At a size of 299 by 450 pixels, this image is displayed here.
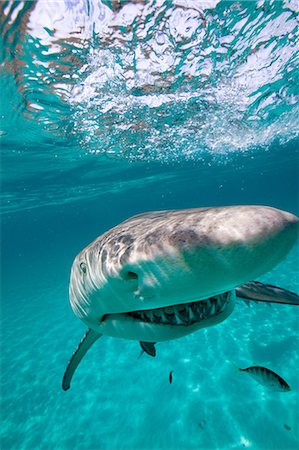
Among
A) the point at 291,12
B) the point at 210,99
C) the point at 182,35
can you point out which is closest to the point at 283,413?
the point at 182,35

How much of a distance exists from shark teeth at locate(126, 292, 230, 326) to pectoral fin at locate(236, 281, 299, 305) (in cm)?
96

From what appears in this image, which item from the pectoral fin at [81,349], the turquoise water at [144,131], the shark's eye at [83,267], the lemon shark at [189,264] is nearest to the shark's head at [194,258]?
the lemon shark at [189,264]

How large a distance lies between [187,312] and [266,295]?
1.32 meters

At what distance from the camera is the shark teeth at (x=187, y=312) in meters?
1.90

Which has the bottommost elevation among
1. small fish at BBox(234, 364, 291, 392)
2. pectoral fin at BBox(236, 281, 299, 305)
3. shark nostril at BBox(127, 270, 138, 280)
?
small fish at BBox(234, 364, 291, 392)

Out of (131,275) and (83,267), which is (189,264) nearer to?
(131,275)

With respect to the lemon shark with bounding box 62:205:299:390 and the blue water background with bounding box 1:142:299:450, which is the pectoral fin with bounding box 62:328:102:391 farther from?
the blue water background with bounding box 1:142:299:450

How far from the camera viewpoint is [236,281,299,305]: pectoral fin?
8.80 ft

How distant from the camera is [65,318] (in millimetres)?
16188

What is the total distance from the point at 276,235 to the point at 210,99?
480 inches

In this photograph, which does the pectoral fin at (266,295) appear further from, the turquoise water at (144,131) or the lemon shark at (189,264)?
the turquoise water at (144,131)

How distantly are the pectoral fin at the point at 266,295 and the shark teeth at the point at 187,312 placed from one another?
3.14 feet

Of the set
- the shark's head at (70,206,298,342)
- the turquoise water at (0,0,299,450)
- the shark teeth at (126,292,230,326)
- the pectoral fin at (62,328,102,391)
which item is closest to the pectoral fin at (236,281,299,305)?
the shark teeth at (126,292,230,326)

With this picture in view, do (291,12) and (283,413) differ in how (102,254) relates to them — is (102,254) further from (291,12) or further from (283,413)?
(291,12)
